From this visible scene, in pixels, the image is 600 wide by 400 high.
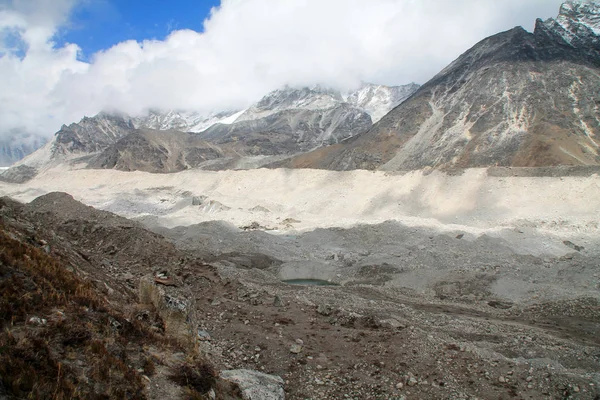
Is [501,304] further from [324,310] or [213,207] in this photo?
[213,207]

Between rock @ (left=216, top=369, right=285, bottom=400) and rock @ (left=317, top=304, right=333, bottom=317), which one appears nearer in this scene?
rock @ (left=216, top=369, right=285, bottom=400)

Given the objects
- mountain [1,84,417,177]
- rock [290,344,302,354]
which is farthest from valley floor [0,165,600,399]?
mountain [1,84,417,177]

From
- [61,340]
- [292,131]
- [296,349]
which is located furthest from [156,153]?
[61,340]

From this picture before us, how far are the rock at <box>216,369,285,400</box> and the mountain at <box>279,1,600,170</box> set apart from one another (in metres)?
44.5

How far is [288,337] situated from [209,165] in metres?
91.5

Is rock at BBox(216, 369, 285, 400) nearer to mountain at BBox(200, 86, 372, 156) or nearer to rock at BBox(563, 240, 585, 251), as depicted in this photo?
rock at BBox(563, 240, 585, 251)

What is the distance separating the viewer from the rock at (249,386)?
6.07m

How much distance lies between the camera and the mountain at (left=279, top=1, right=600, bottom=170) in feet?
159

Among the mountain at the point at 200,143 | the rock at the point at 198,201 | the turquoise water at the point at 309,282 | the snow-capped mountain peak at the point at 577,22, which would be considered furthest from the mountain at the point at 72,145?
the turquoise water at the point at 309,282

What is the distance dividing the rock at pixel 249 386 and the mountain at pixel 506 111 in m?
44.5

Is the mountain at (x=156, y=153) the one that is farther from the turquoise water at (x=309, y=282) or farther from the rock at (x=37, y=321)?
the rock at (x=37, y=321)

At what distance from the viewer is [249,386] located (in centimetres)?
699

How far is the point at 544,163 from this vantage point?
42781mm

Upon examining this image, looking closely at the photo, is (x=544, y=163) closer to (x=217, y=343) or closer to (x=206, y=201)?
(x=206, y=201)
